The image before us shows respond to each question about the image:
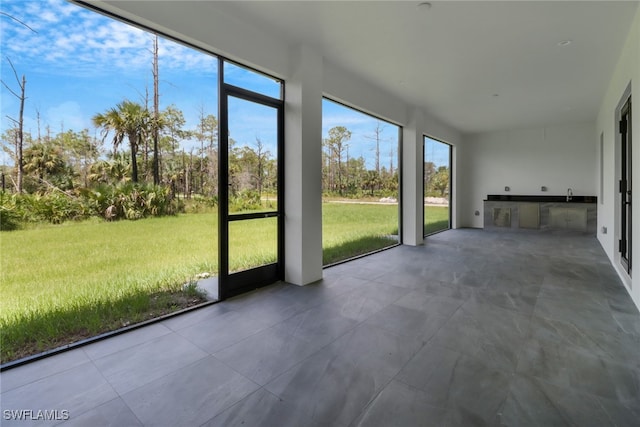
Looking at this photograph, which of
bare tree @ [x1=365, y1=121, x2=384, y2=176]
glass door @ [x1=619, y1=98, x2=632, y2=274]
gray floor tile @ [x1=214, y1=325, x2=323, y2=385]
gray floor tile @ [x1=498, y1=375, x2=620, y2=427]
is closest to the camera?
gray floor tile @ [x1=498, y1=375, x2=620, y2=427]

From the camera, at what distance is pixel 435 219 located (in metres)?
8.55

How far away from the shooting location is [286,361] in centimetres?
220

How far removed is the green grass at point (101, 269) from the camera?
251 centimetres

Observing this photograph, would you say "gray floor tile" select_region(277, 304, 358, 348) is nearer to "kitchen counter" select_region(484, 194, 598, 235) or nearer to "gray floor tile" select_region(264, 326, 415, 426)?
"gray floor tile" select_region(264, 326, 415, 426)

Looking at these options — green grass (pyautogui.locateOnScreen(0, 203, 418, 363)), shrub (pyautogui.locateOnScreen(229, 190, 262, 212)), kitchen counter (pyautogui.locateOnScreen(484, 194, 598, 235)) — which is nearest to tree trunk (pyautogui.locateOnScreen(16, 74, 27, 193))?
green grass (pyautogui.locateOnScreen(0, 203, 418, 363))

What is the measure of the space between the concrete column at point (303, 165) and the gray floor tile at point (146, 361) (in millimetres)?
1751

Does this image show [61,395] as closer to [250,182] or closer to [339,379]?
[339,379]

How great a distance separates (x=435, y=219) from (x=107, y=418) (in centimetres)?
814

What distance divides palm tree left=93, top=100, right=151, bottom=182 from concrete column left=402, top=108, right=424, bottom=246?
16.2 ft

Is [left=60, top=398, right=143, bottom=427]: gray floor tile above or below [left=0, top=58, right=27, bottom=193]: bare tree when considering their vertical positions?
below

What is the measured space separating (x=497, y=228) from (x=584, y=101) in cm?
389

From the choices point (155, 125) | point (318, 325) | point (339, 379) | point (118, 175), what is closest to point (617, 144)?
point (318, 325)

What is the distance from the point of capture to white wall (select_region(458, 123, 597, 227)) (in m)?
8.25

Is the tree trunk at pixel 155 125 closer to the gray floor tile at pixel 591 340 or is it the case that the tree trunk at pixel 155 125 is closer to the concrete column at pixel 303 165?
the concrete column at pixel 303 165
